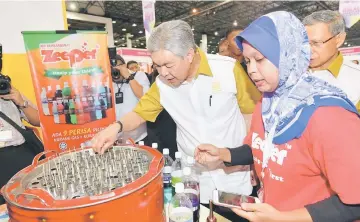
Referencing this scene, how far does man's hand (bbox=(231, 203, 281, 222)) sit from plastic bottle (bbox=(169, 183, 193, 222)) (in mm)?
226

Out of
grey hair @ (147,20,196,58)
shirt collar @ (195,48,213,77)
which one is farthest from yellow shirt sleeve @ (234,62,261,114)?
grey hair @ (147,20,196,58)

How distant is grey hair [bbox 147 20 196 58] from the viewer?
1198 mm

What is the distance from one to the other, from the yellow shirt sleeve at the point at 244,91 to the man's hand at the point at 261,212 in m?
0.83

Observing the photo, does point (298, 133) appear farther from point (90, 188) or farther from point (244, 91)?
point (244, 91)

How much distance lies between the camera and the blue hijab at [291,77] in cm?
76

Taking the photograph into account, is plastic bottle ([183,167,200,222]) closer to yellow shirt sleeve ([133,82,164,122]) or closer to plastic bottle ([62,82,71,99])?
yellow shirt sleeve ([133,82,164,122])

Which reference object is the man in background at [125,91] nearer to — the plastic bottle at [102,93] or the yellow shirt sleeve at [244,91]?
the plastic bottle at [102,93]

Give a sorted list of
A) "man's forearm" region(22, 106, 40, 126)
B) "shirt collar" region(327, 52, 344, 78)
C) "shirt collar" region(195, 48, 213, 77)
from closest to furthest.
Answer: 1. "shirt collar" region(195, 48, 213, 77)
2. "shirt collar" region(327, 52, 344, 78)
3. "man's forearm" region(22, 106, 40, 126)

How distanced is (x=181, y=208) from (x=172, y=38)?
0.68m

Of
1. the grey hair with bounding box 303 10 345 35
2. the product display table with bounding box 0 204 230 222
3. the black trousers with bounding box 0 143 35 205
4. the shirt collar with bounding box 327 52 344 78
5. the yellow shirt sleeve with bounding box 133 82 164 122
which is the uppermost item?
the grey hair with bounding box 303 10 345 35

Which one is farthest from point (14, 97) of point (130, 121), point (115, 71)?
point (115, 71)

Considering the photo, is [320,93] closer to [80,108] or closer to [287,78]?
[287,78]

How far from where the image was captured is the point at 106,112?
2074 mm

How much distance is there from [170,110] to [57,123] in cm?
91
